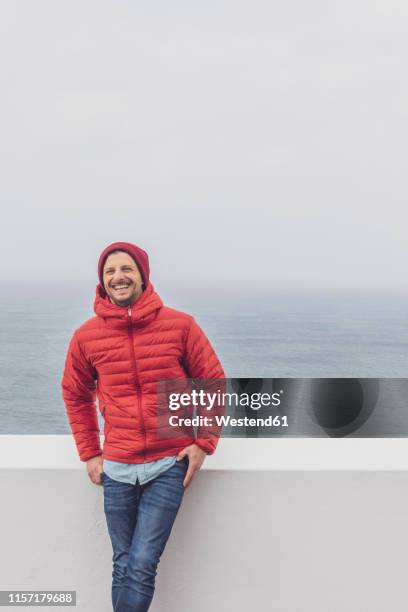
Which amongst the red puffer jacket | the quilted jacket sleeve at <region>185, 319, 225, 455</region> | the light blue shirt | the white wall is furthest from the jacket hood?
the white wall

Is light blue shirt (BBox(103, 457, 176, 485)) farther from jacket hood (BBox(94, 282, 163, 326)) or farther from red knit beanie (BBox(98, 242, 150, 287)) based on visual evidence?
red knit beanie (BBox(98, 242, 150, 287))

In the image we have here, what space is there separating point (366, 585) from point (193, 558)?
0.53 meters

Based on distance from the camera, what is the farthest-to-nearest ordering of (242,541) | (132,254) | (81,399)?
1. (242,541)
2. (81,399)
3. (132,254)

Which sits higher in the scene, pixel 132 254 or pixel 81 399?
pixel 132 254

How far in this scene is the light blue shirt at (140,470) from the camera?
5.92 feet

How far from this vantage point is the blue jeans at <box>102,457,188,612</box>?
70.0 inches

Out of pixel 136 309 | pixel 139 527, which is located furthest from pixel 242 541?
pixel 136 309

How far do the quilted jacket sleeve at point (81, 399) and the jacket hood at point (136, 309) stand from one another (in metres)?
0.13

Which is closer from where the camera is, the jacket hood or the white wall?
the jacket hood

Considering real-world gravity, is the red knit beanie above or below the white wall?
above

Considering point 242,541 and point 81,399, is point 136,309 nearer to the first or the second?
point 81,399

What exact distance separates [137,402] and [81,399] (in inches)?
7.9

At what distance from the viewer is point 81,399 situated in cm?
190

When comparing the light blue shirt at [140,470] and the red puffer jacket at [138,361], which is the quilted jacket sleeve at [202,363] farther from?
the light blue shirt at [140,470]
